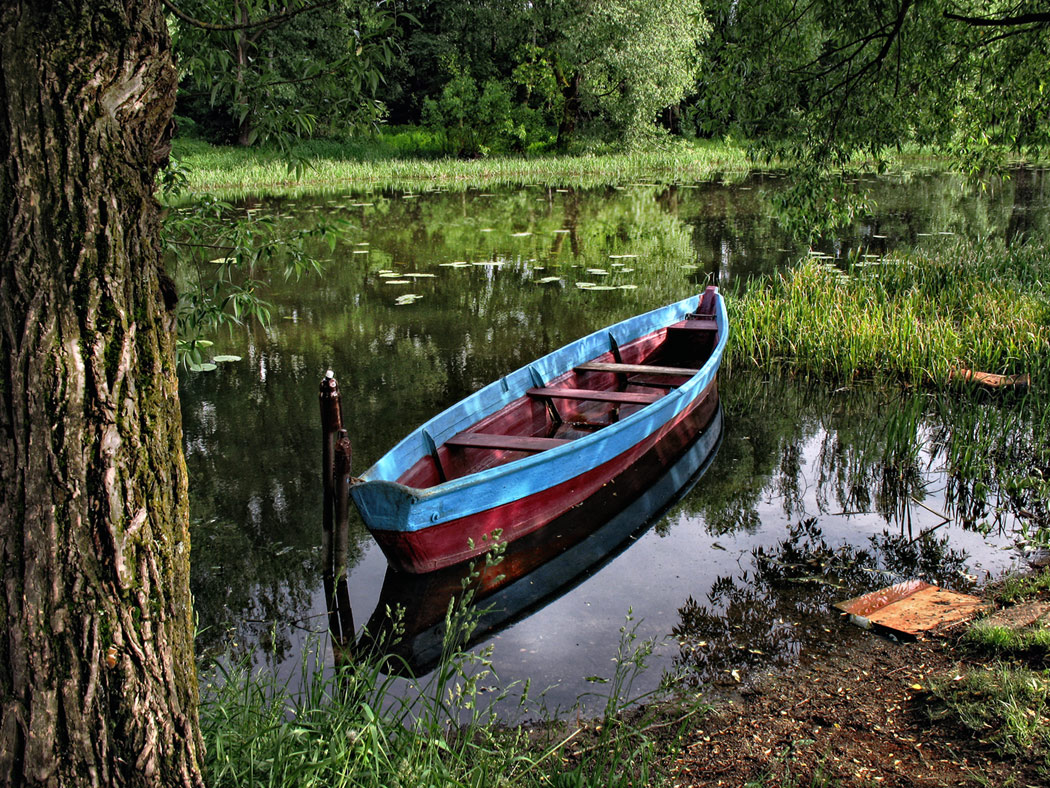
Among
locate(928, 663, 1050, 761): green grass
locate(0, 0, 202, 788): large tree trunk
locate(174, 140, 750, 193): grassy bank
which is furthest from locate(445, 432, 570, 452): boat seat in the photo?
locate(174, 140, 750, 193): grassy bank

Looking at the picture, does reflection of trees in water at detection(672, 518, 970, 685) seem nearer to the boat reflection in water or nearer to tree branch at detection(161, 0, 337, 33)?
the boat reflection in water

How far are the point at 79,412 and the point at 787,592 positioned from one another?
3726 mm

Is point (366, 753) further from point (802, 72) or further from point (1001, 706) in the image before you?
point (802, 72)

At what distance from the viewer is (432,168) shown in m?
27.2

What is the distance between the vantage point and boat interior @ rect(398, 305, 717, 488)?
5.49m

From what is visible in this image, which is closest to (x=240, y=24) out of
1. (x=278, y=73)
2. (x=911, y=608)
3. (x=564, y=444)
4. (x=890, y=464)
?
(x=278, y=73)

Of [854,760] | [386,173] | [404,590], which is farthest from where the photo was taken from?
[386,173]

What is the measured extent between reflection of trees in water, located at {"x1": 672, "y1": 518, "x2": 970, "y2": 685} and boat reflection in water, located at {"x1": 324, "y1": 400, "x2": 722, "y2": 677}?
2.61 feet

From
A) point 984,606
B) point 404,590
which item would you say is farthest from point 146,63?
point 984,606

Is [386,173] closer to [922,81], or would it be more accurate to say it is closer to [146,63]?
[922,81]

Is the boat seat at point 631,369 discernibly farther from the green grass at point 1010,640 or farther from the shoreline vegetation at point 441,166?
the shoreline vegetation at point 441,166

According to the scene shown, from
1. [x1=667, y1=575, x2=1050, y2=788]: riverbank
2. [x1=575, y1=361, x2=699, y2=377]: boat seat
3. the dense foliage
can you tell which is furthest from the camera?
[x1=575, y1=361, x2=699, y2=377]: boat seat

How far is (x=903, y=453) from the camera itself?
6070 millimetres

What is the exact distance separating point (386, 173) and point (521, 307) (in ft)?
54.7
